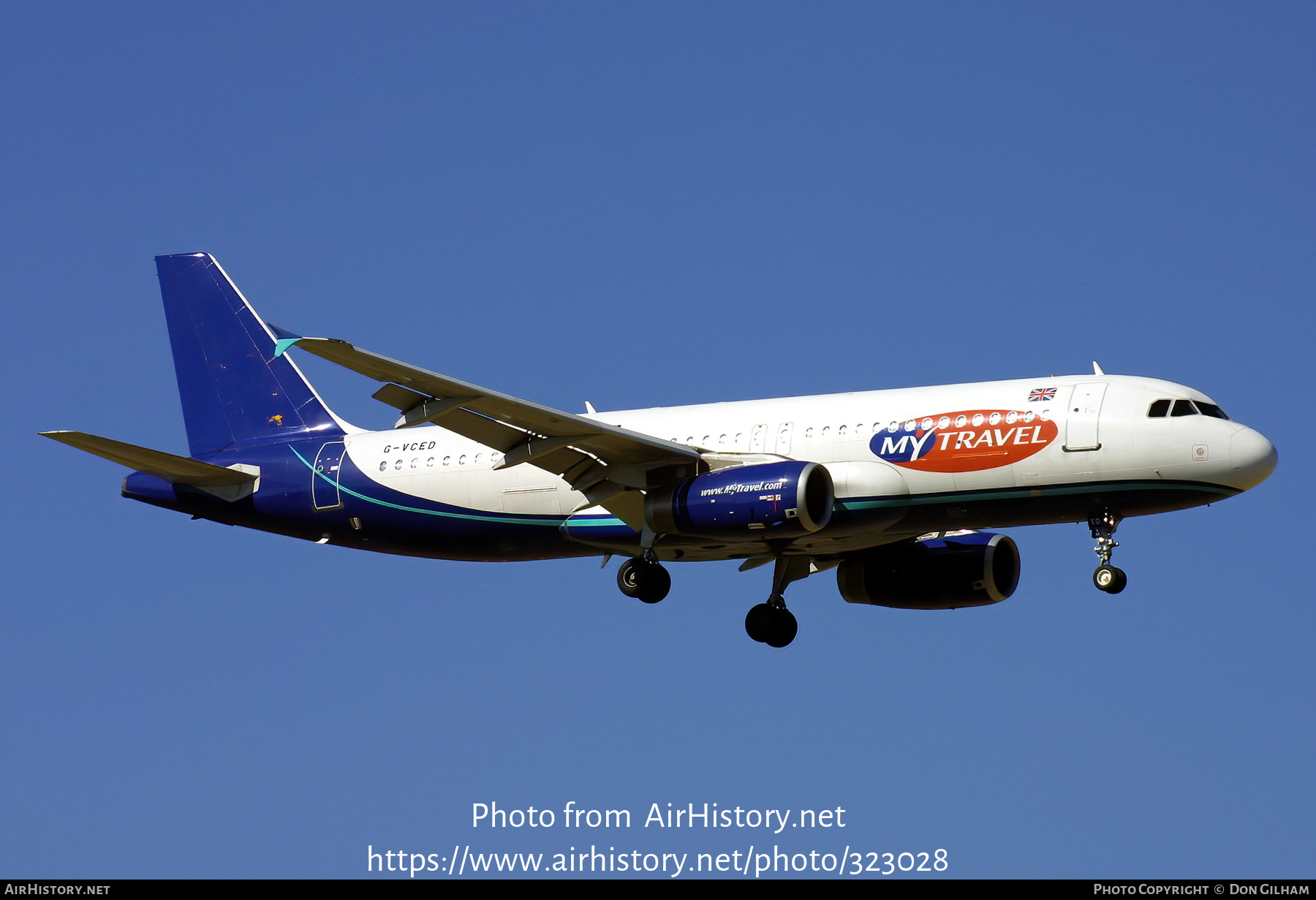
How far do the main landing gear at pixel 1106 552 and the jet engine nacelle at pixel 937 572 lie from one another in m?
5.18

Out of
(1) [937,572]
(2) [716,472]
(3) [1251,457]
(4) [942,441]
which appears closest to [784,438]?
(2) [716,472]

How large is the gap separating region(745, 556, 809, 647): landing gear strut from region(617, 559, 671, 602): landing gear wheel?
13.8ft

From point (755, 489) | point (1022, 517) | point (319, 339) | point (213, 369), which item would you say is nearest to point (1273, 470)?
point (1022, 517)

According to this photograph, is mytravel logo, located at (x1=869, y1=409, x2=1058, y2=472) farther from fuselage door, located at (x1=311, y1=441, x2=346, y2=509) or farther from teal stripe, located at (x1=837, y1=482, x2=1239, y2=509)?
fuselage door, located at (x1=311, y1=441, x2=346, y2=509)

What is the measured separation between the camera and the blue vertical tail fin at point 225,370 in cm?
4509

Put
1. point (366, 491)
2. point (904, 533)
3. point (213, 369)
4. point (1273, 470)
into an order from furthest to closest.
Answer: point (213, 369) → point (366, 491) → point (904, 533) → point (1273, 470)

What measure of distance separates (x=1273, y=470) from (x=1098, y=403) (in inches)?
150

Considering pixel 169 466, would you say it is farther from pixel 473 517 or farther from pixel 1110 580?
pixel 1110 580

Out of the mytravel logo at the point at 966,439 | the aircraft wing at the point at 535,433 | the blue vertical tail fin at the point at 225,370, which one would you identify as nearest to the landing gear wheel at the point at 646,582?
the aircraft wing at the point at 535,433

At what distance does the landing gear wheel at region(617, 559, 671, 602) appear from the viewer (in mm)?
38562

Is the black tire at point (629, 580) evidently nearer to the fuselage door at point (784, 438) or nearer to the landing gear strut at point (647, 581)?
the landing gear strut at point (647, 581)

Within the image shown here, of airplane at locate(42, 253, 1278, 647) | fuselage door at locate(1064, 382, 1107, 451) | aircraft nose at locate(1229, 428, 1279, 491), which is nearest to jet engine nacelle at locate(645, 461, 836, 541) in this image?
airplane at locate(42, 253, 1278, 647)

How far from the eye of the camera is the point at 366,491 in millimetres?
42344
